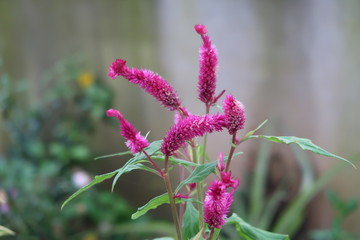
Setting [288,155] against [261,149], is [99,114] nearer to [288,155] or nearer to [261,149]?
[261,149]

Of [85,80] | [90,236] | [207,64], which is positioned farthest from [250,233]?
[85,80]

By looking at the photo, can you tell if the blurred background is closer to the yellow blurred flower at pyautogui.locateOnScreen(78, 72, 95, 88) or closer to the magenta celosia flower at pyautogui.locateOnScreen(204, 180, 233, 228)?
the yellow blurred flower at pyautogui.locateOnScreen(78, 72, 95, 88)

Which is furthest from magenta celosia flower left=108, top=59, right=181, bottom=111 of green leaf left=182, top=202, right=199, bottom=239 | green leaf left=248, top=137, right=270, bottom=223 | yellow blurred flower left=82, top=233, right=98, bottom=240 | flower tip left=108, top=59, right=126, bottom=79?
yellow blurred flower left=82, top=233, right=98, bottom=240

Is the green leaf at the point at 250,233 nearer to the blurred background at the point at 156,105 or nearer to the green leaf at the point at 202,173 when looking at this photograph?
the green leaf at the point at 202,173

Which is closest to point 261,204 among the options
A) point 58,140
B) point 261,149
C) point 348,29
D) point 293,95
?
point 261,149

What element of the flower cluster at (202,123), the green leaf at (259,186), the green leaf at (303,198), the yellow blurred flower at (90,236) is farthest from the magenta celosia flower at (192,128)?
the yellow blurred flower at (90,236)

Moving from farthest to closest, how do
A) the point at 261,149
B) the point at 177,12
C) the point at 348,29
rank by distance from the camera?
the point at 177,12
the point at 261,149
the point at 348,29

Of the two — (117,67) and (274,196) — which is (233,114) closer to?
(117,67)
